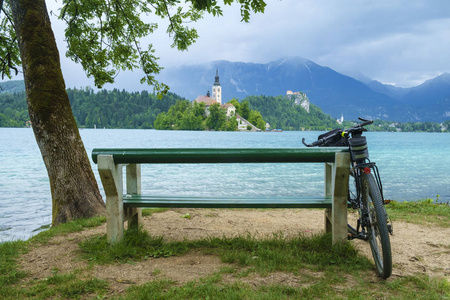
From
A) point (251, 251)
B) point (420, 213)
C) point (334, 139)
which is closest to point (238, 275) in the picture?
point (251, 251)

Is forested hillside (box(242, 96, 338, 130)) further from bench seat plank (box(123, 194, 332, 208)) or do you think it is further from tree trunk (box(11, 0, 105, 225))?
bench seat plank (box(123, 194, 332, 208))

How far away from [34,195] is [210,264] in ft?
39.8

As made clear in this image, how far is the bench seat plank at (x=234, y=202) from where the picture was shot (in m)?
4.02

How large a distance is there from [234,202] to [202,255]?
0.66 m

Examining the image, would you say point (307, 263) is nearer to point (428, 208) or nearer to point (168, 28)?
point (428, 208)

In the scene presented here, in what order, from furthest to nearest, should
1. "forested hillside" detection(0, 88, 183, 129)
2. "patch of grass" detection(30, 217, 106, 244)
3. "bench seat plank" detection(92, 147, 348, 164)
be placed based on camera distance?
"forested hillside" detection(0, 88, 183, 129) < "patch of grass" detection(30, 217, 106, 244) < "bench seat plank" detection(92, 147, 348, 164)

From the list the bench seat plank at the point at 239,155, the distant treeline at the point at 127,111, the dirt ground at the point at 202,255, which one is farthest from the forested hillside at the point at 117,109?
the bench seat plank at the point at 239,155

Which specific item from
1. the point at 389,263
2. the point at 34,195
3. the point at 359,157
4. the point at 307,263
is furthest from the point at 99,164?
the point at 34,195

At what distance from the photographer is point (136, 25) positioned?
1024 centimetres

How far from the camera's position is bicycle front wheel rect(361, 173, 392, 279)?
3262 mm

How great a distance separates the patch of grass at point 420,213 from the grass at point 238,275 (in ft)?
9.52

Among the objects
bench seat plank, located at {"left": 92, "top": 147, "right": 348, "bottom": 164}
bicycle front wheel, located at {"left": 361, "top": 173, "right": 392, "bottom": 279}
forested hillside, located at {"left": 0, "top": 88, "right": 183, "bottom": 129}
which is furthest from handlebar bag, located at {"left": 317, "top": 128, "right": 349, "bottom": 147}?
forested hillside, located at {"left": 0, "top": 88, "right": 183, "bottom": 129}

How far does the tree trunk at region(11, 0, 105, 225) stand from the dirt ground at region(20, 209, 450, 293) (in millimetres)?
1022

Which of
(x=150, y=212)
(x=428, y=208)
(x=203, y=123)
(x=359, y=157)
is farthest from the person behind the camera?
(x=203, y=123)
